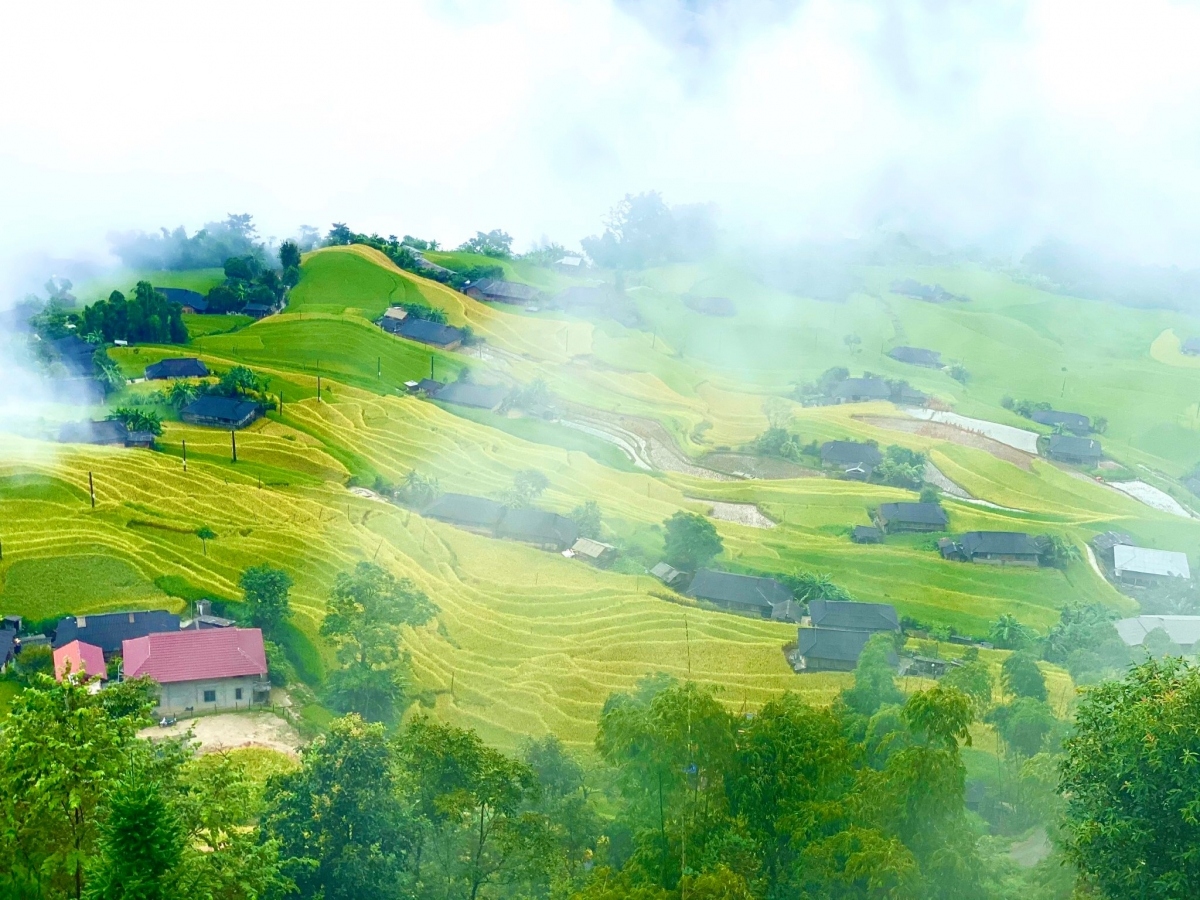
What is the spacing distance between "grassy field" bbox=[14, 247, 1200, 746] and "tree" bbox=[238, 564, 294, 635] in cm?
98

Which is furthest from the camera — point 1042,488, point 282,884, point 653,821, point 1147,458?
point 1147,458

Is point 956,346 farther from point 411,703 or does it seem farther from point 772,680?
point 411,703

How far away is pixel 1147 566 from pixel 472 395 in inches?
1214

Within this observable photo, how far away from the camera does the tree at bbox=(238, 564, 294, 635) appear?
30.1m

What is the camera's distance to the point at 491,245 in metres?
98.3

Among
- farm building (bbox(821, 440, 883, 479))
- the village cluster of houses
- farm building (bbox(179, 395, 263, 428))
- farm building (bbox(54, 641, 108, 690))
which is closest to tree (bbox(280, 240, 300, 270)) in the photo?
farm building (bbox(179, 395, 263, 428))

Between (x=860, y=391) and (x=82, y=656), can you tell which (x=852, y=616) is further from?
(x=860, y=391)

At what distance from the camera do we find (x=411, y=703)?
28.5 metres

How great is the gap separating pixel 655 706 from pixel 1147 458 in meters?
50.6

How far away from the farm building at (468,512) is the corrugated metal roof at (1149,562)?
Result: 2268 cm

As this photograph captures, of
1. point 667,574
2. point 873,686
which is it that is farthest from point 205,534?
point 873,686

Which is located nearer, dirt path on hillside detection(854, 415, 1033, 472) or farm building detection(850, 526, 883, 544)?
farm building detection(850, 526, 883, 544)

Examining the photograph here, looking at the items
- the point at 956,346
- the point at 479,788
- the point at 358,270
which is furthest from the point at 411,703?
the point at 956,346

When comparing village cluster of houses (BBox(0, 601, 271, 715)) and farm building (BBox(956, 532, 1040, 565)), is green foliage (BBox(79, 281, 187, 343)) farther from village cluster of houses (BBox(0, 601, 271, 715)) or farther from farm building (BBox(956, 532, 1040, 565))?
farm building (BBox(956, 532, 1040, 565))
